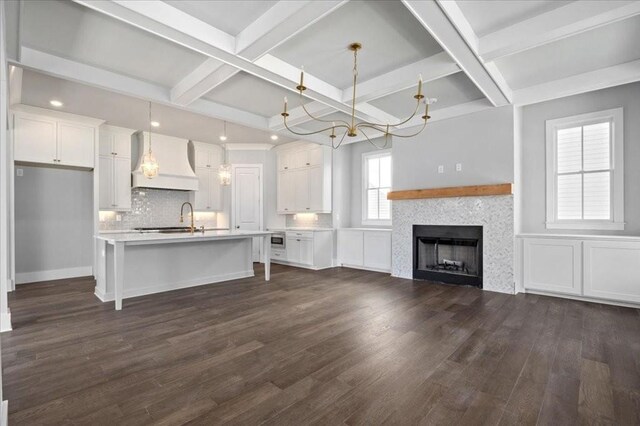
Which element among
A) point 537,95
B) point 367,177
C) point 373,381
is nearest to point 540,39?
point 537,95

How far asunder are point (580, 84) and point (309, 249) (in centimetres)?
506

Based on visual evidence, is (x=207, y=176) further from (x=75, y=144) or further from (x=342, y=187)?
(x=342, y=187)

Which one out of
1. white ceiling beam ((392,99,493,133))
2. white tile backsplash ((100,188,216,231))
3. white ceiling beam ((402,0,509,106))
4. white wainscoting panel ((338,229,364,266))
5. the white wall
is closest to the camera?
white ceiling beam ((402,0,509,106))

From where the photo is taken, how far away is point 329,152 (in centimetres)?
701

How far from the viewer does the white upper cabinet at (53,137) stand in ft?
16.4

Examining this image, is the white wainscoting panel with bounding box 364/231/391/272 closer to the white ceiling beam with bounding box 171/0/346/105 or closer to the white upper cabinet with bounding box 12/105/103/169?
the white ceiling beam with bounding box 171/0/346/105

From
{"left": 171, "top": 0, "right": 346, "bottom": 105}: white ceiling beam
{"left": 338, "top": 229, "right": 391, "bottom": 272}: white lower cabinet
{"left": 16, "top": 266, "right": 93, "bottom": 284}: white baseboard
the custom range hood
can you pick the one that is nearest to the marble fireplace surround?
{"left": 338, "top": 229, "right": 391, "bottom": 272}: white lower cabinet

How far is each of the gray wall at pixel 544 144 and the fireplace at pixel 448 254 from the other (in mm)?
846

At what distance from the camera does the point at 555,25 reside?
2.84 m

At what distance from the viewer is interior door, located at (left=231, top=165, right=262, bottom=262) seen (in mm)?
7637

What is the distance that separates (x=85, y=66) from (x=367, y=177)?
517cm

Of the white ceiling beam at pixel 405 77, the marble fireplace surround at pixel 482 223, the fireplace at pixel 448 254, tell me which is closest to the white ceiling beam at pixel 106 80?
the white ceiling beam at pixel 405 77

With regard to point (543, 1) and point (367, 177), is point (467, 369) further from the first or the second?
point (367, 177)

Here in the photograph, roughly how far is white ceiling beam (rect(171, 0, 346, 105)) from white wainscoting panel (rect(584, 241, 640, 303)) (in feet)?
13.9
